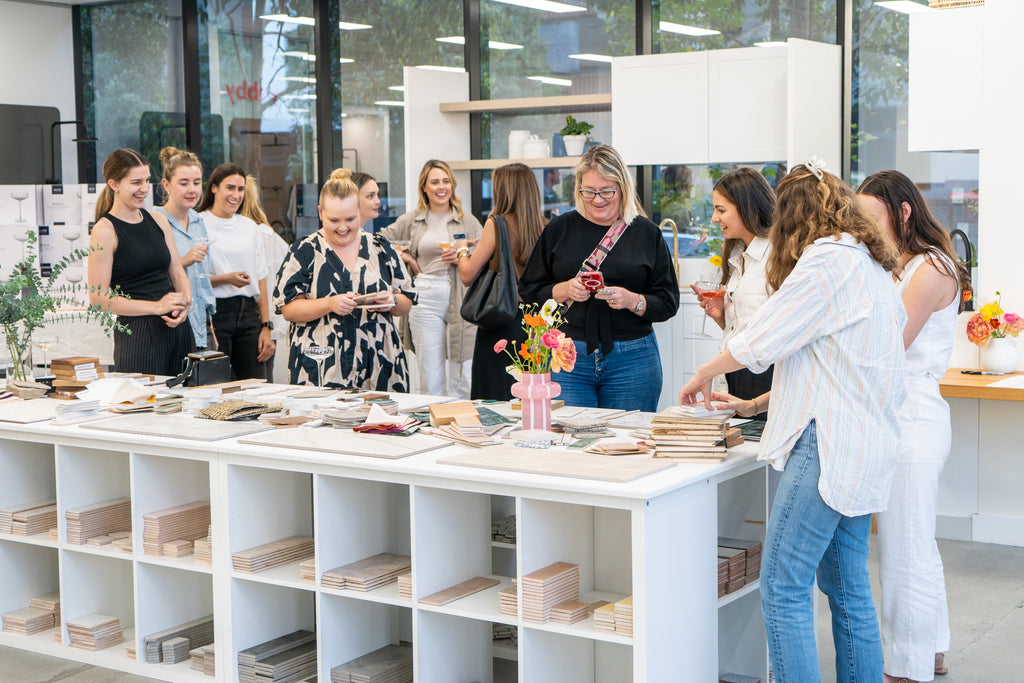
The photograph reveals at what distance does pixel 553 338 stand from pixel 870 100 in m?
3.82

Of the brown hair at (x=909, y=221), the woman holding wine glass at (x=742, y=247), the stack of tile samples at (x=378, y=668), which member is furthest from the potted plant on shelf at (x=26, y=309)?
the brown hair at (x=909, y=221)

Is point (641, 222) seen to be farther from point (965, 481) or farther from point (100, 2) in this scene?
point (100, 2)

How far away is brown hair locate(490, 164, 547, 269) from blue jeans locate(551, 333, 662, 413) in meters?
0.88

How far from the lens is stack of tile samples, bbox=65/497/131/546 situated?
147 inches

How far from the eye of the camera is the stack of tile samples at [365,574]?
125 inches

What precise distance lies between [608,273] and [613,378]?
0.40 meters

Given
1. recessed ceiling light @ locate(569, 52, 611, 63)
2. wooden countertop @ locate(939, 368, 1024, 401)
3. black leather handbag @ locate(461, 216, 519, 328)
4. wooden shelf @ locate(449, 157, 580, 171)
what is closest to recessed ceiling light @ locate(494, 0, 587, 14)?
recessed ceiling light @ locate(569, 52, 611, 63)

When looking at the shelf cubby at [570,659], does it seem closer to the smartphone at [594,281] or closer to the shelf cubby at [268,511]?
the shelf cubby at [268,511]

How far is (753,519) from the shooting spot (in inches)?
130

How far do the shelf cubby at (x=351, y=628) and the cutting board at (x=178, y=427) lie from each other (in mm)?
604

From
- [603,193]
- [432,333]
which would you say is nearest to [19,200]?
[432,333]

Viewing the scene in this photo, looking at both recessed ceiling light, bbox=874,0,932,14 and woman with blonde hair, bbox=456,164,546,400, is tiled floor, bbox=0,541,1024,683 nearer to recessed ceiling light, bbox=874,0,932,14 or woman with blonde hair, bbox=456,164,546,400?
woman with blonde hair, bbox=456,164,546,400

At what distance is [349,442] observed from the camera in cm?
326

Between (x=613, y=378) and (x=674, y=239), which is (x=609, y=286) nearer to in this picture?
(x=613, y=378)
